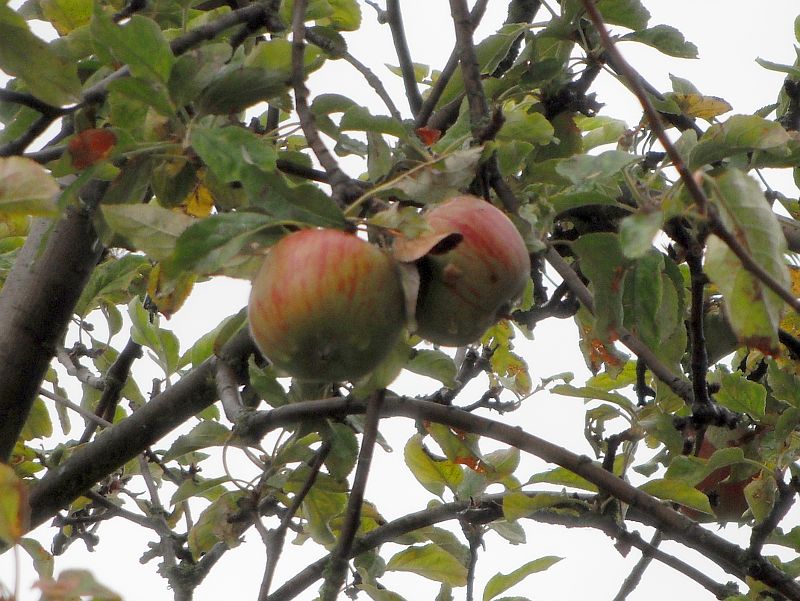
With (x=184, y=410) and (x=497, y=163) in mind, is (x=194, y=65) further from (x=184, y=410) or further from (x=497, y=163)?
(x=184, y=410)

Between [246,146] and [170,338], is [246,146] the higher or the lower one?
the lower one

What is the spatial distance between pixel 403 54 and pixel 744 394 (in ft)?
3.63

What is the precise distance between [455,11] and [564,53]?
549mm

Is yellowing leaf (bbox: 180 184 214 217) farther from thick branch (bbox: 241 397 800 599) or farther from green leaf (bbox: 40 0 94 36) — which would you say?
green leaf (bbox: 40 0 94 36)

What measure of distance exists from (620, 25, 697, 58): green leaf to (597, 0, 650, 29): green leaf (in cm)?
2

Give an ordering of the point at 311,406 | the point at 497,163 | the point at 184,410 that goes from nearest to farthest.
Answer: the point at 497,163 < the point at 311,406 < the point at 184,410

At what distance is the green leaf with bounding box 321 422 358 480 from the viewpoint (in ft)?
5.63

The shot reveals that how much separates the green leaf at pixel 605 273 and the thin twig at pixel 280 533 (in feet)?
1.85

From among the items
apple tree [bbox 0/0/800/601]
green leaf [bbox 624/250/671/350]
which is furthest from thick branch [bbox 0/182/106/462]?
green leaf [bbox 624/250/671/350]

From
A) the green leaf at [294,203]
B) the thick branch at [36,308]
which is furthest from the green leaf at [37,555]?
the green leaf at [294,203]

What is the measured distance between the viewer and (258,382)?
5.72 ft

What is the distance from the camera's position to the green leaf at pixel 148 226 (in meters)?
1.26

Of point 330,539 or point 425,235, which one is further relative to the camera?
point 330,539

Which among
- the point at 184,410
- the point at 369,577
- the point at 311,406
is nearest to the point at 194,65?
the point at 311,406
